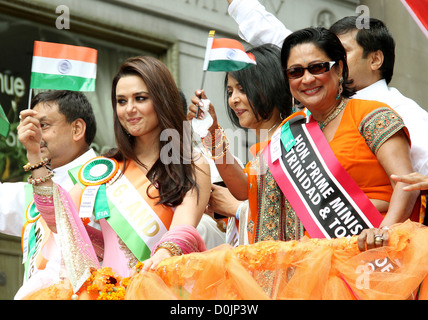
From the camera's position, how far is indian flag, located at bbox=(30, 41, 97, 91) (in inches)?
156

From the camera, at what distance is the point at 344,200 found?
346 cm

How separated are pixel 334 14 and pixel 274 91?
15.2 feet

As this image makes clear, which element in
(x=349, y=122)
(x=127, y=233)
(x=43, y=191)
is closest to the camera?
(x=349, y=122)

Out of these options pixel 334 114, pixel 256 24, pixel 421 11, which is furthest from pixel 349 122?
pixel 256 24

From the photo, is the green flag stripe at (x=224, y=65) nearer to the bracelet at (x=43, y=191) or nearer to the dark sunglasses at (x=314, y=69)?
the dark sunglasses at (x=314, y=69)

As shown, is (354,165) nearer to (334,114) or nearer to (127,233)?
(334,114)

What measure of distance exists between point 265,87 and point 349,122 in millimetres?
936

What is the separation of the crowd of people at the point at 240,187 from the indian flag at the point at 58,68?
23 centimetres

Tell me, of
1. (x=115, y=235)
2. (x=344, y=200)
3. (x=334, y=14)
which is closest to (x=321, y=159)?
(x=344, y=200)

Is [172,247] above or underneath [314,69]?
underneath

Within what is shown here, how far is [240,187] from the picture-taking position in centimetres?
396

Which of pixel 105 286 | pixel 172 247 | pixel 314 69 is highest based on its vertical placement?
pixel 314 69

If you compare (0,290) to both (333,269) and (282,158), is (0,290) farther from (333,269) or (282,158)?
(333,269)

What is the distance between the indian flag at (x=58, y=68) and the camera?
3.97m
